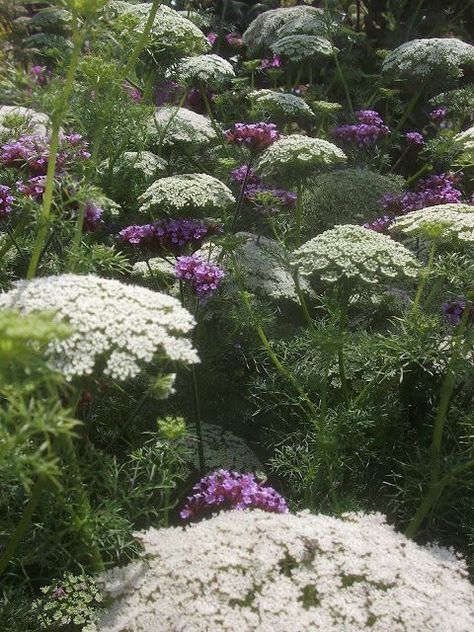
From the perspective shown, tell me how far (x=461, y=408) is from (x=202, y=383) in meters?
1.89

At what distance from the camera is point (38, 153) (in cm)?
476

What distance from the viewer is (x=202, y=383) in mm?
5438

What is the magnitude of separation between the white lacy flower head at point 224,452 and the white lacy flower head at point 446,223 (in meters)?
1.91

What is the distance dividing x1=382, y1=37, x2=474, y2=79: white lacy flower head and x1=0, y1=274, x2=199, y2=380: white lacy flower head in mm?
7143

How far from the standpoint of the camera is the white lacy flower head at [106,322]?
8.71ft

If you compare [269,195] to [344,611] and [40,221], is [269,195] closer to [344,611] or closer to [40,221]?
[40,221]

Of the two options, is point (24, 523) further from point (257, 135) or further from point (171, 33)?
point (171, 33)

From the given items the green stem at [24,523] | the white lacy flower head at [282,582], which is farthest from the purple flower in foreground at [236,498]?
the green stem at [24,523]

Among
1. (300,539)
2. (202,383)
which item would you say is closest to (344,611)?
(300,539)

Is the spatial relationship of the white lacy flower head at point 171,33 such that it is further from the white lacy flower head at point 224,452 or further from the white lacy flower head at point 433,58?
the white lacy flower head at point 224,452

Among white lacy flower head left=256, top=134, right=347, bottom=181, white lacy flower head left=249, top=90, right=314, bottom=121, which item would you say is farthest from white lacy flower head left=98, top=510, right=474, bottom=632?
white lacy flower head left=249, top=90, right=314, bottom=121

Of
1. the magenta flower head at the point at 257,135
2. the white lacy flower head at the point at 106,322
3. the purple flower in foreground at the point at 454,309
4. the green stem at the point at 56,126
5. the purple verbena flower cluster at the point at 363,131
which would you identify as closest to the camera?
the white lacy flower head at the point at 106,322

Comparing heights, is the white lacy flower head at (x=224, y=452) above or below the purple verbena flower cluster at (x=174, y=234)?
below

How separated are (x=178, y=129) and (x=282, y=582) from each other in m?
5.57
